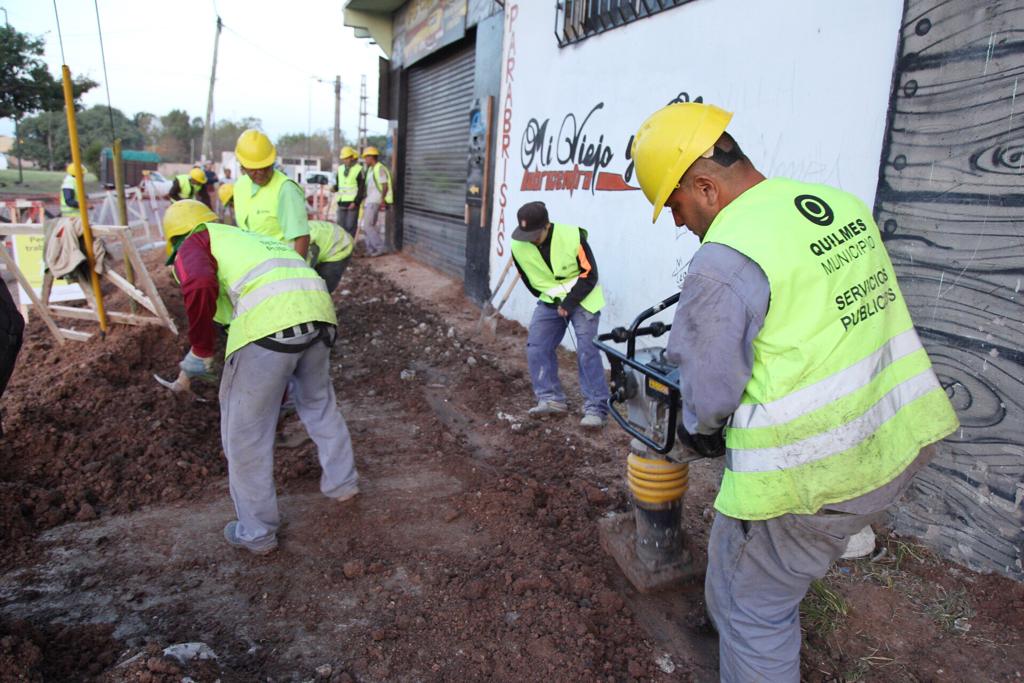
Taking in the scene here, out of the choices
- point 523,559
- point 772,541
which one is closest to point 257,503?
point 523,559

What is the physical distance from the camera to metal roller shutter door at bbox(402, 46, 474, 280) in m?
9.86

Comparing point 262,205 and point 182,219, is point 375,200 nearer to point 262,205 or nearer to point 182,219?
point 262,205

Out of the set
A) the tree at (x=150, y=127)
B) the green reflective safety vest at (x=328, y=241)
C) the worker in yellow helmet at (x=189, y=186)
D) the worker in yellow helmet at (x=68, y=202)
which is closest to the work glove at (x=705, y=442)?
the green reflective safety vest at (x=328, y=241)

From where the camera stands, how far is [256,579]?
2.97 m

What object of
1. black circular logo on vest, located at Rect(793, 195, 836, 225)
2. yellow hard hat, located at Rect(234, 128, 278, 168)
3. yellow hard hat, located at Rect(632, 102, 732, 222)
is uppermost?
yellow hard hat, located at Rect(632, 102, 732, 222)

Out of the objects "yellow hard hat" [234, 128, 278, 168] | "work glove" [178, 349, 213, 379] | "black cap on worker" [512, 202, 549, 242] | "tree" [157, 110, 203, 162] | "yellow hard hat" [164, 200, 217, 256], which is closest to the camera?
"yellow hard hat" [164, 200, 217, 256]

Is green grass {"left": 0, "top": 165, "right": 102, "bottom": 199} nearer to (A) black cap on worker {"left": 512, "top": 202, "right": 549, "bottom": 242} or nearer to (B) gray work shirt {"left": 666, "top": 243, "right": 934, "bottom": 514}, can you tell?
(A) black cap on worker {"left": 512, "top": 202, "right": 549, "bottom": 242}

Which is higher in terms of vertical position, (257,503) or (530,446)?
(257,503)

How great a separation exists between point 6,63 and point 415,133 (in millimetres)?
7380

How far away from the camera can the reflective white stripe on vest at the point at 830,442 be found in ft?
5.71

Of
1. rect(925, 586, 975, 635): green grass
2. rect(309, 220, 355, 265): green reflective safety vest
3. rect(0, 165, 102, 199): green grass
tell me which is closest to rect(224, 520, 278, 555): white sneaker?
rect(925, 586, 975, 635): green grass

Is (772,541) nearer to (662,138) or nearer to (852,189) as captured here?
(662,138)

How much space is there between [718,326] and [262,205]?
4.31 meters

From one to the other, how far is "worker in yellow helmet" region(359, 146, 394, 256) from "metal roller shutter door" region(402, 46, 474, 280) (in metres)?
0.39
